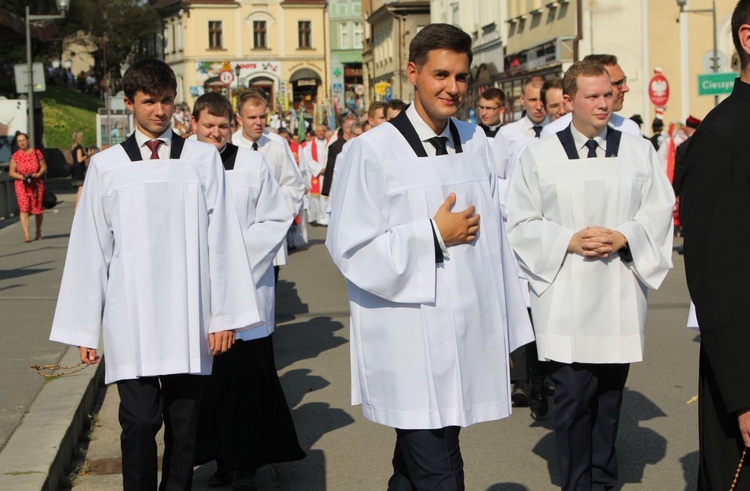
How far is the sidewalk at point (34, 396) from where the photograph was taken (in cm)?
611

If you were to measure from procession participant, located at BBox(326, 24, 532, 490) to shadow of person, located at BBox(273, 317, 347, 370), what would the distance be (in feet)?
17.0

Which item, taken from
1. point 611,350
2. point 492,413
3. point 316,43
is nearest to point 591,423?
point 611,350

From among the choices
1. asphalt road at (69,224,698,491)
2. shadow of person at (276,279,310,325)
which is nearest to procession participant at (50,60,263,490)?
asphalt road at (69,224,698,491)

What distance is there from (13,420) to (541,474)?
287 centimetres

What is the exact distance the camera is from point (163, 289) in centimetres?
505

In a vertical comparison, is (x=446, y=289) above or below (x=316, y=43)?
below

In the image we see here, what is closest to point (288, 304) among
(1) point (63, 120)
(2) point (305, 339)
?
(2) point (305, 339)

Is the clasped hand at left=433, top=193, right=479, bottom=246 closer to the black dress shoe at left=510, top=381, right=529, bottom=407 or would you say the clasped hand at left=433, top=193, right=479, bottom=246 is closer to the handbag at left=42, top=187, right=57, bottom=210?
the black dress shoe at left=510, top=381, right=529, bottom=407

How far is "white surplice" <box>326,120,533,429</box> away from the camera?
173 inches

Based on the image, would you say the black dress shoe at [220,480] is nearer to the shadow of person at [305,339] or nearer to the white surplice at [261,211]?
the white surplice at [261,211]

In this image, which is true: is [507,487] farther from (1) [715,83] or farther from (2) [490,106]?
(1) [715,83]

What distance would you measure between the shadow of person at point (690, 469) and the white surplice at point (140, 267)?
8.35 feet

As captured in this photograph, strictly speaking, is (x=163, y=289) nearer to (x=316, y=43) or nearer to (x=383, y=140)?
(x=383, y=140)

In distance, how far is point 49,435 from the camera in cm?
663
